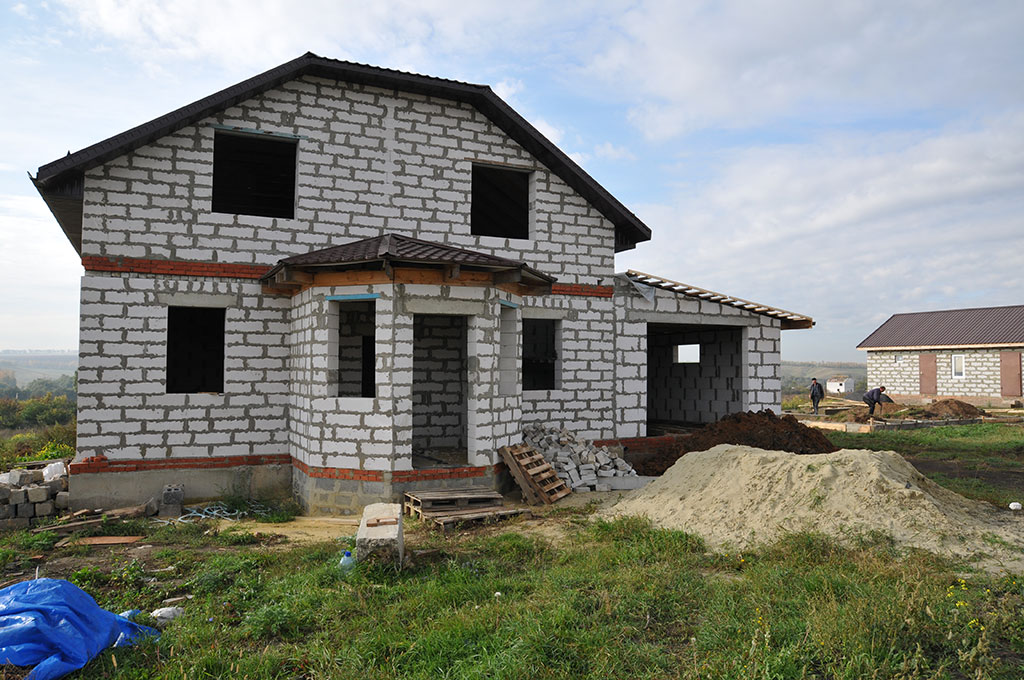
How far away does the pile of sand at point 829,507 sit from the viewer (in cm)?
661

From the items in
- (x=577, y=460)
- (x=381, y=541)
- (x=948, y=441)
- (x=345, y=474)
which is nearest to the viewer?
(x=381, y=541)

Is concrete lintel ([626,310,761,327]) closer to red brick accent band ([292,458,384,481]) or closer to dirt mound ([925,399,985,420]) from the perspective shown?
red brick accent band ([292,458,384,481])

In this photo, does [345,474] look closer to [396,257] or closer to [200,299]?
[396,257]

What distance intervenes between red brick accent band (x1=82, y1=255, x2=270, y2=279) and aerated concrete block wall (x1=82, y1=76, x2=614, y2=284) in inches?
4.1

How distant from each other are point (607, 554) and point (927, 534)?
3.43 meters

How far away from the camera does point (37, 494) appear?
918 cm

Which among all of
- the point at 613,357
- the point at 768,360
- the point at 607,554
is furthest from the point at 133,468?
the point at 768,360

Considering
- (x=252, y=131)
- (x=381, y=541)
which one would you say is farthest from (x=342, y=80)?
(x=381, y=541)

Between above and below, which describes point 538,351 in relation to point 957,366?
above

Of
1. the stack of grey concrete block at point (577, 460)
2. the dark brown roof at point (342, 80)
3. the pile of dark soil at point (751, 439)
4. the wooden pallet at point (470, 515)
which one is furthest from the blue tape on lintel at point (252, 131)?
the pile of dark soil at point (751, 439)

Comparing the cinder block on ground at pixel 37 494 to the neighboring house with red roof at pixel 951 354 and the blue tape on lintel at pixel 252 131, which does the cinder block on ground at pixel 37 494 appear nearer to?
the blue tape on lintel at pixel 252 131

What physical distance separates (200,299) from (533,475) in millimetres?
6235

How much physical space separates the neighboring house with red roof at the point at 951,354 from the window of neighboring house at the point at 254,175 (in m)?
31.1

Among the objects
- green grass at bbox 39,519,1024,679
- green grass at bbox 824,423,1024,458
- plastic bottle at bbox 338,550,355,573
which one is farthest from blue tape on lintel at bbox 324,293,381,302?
green grass at bbox 824,423,1024,458
